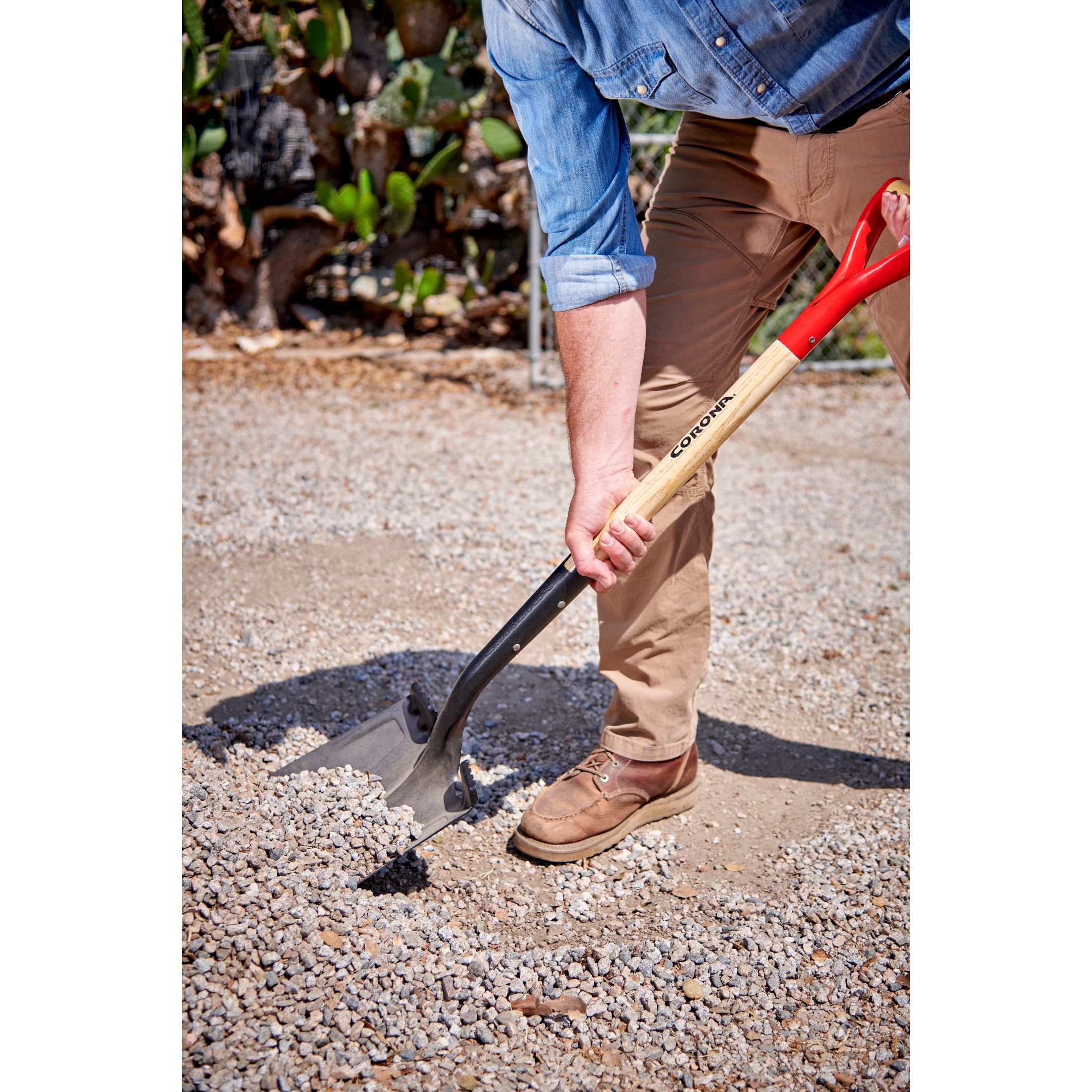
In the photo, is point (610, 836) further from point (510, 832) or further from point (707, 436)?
point (707, 436)

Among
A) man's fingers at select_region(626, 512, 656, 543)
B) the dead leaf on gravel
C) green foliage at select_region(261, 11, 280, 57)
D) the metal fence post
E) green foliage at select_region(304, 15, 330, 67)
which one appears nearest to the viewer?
the dead leaf on gravel

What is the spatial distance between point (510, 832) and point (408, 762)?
291mm

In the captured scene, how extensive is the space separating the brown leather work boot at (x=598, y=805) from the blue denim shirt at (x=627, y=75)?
95 cm

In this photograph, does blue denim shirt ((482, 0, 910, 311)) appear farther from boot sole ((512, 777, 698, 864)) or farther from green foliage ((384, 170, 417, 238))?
green foliage ((384, 170, 417, 238))

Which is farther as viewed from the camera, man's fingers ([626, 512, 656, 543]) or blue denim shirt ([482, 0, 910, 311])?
man's fingers ([626, 512, 656, 543])

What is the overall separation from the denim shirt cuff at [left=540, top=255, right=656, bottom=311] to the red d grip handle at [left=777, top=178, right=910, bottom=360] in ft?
0.89

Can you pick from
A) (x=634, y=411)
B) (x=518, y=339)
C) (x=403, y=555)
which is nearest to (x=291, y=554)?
(x=403, y=555)

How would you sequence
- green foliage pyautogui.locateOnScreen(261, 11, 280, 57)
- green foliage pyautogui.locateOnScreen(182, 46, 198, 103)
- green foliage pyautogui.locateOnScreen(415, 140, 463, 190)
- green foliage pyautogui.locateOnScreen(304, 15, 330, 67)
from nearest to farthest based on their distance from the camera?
green foliage pyautogui.locateOnScreen(182, 46, 198, 103), green foliage pyautogui.locateOnScreen(261, 11, 280, 57), green foliage pyautogui.locateOnScreen(304, 15, 330, 67), green foliage pyautogui.locateOnScreen(415, 140, 463, 190)

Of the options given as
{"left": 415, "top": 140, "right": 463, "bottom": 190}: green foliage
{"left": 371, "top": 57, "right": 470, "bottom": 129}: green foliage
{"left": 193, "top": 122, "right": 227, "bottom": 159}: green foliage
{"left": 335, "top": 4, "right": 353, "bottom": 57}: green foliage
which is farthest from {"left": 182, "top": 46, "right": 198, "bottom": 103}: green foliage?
{"left": 415, "top": 140, "right": 463, "bottom": 190}: green foliage

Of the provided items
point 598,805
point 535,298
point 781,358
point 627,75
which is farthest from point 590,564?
point 535,298

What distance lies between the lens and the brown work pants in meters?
1.71

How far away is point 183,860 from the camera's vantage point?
1625 millimetres

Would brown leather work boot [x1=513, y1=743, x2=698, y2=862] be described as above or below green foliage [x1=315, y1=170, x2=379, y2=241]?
below

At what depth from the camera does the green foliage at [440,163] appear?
24.6 feet
